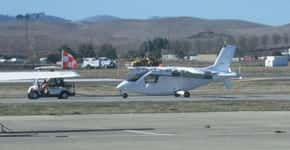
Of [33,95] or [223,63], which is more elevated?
[223,63]

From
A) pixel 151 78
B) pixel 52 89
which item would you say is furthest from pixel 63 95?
pixel 151 78

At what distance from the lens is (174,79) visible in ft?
165

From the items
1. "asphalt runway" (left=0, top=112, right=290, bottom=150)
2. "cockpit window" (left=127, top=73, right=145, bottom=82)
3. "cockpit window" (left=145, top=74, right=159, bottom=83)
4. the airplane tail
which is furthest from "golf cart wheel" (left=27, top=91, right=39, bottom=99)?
"asphalt runway" (left=0, top=112, right=290, bottom=150)

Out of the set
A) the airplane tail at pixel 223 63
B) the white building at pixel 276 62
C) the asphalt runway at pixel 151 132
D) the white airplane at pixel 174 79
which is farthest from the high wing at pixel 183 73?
the white building at pixel 276 62

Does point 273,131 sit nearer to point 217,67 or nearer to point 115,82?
point 217,67

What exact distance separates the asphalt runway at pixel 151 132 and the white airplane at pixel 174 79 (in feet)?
54.3

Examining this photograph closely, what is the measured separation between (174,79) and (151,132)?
83.5ft

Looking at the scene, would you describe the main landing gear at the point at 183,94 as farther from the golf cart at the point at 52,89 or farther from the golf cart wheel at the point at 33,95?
the golf cart wheel at the point at 33,95

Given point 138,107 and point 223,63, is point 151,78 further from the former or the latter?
point 138,107

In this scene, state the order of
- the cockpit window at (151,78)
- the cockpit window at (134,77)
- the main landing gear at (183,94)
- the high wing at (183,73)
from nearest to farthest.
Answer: the main landing gear at (183,94) → the cockpit window at (134,77) → the cockpit window at (151,78) → the high wing at (183,73)

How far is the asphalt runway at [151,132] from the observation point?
20719 millimetres

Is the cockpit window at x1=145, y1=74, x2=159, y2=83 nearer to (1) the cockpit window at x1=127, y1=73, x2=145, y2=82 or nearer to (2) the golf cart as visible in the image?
(1) the cockpit window at x1=127, y1=73, x2=145, y2=82

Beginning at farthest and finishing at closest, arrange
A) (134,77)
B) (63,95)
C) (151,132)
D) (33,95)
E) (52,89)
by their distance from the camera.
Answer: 1. (134,77)
2. (52,89)
3. (63,95)
4. (33,95)
5. (151,132)

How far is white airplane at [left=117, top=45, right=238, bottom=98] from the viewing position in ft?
162
